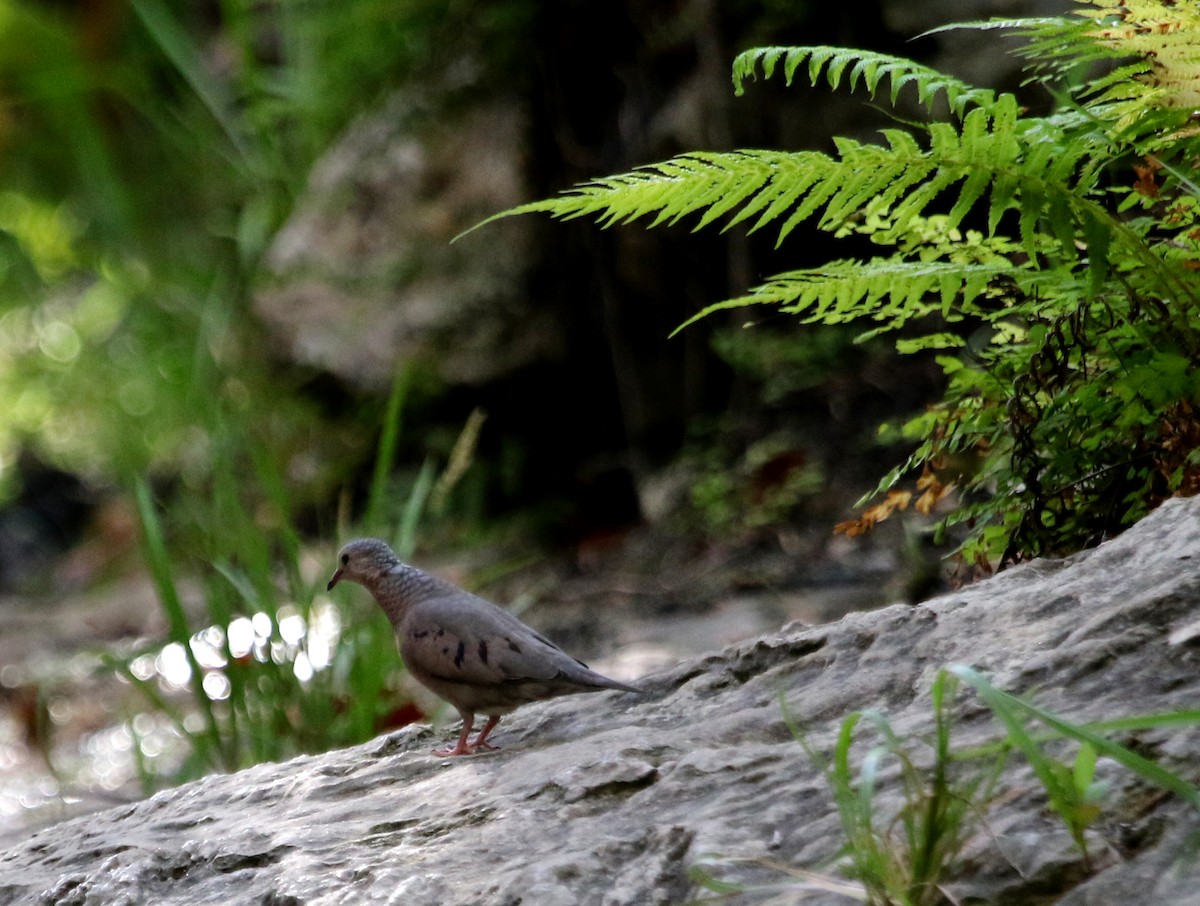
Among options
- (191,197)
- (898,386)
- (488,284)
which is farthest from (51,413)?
(898,386)

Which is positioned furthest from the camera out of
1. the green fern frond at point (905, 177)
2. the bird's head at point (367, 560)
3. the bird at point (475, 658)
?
the bird's head at point (367, 560)

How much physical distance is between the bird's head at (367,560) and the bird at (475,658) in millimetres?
133

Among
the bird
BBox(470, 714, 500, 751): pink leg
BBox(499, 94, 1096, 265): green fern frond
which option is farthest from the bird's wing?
BBox(499, 94, 1096, 265): green fern frond

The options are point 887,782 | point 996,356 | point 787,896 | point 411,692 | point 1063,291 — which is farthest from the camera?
point 411,692

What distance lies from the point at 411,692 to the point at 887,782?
158 inches

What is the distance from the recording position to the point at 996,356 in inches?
113

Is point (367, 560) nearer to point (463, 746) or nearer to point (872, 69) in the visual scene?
point (463, 746)

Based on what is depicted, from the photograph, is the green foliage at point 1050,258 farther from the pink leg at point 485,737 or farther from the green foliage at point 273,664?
the green foliage at point 273,664

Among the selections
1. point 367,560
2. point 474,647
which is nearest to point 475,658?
point 474,647

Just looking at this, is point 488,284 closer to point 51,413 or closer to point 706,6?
point 706,6

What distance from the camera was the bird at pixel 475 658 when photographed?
2752 mm

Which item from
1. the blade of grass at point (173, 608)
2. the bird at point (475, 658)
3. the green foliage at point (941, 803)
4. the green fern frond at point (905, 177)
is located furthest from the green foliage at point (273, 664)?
the green foliage at point (941, 803)

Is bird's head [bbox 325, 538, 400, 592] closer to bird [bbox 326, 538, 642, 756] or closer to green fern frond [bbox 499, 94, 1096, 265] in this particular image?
bird [bbox 326, 538, 642, 756]

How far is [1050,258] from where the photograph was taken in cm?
287
